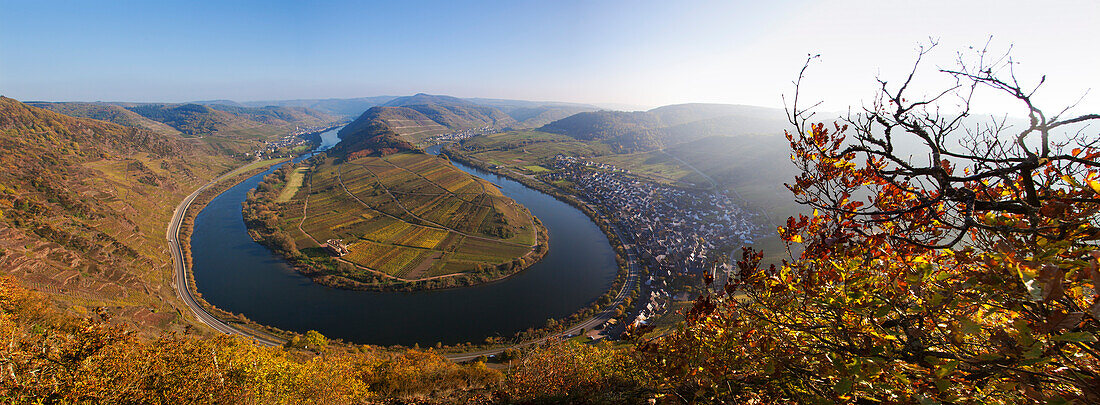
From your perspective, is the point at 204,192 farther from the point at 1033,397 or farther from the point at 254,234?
the point at 1033,397

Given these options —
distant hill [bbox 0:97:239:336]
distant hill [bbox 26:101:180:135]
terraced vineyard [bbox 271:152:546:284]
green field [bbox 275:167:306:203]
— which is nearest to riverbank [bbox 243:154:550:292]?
terraced vineyard [bbox 271:152:546:284]

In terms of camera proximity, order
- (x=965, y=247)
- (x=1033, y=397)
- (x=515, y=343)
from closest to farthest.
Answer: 1. (x=1033, y=397)
2. (x=965, y=247)
3. (x=515, y=343)

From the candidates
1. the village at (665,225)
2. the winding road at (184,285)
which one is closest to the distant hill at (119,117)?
the winding road at (184,285)

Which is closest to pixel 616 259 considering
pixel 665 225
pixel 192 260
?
pixel 665 225

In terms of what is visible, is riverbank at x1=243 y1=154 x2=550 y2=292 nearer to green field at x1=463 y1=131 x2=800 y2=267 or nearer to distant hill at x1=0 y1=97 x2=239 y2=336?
distant hill at x1=0 y1=97 x2=239 y2=336

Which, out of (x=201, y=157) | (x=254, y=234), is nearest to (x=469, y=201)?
(x=254, y=234)
